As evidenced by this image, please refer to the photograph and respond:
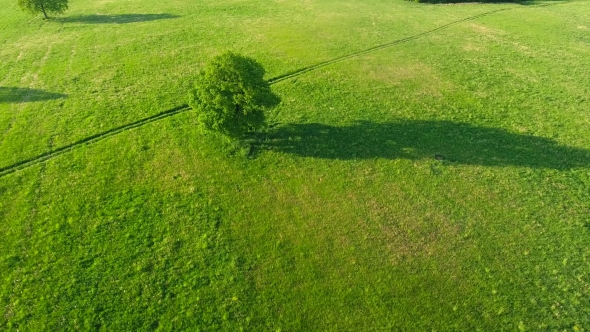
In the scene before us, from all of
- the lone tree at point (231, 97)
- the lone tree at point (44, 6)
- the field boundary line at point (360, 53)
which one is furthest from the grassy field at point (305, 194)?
the lone tree at point (44, 6)

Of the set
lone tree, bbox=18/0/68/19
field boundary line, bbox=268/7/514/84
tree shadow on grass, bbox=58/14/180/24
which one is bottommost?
field boundary line, bbox=268/7/514/84

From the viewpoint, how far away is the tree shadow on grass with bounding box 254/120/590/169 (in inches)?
1391

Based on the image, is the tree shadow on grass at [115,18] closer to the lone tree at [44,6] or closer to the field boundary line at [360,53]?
the lone tree at [44,6]

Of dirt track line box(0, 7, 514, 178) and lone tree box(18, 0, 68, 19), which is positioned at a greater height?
lone tree box(18, 0, 68, 19)

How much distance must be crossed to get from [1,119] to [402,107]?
133 feet

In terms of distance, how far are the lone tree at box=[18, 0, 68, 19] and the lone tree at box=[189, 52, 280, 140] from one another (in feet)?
159

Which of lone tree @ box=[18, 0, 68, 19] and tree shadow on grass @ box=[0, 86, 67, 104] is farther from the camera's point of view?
lone tree @ box=[18, 0, 68, 19]

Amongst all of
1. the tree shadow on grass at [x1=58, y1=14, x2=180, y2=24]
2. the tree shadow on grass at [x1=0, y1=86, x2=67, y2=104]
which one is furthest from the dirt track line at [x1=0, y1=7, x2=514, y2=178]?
the tree shadow on grass at [x1=58, y1=14, x2=180, y2=24]

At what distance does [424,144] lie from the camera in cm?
3694

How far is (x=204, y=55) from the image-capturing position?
53.6m

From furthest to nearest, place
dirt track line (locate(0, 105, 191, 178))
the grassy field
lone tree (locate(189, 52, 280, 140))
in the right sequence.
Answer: dirt track line (locate(0, 105, 191, 178))
lone tree (locate(189, 52, 280, 140))
the grassy field

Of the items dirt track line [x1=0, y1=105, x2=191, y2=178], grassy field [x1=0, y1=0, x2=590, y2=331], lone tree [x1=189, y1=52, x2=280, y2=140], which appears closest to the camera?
grassy field [x1=0, y1=0, x2=590, y2=331]

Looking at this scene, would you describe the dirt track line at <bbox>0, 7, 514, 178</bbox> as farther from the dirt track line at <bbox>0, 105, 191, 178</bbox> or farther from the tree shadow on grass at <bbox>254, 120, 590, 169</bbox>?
the tree shadow on grass at <bbox>254, 120, 590, 169</bbox>

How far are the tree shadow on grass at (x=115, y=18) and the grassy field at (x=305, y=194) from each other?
12.2 m
